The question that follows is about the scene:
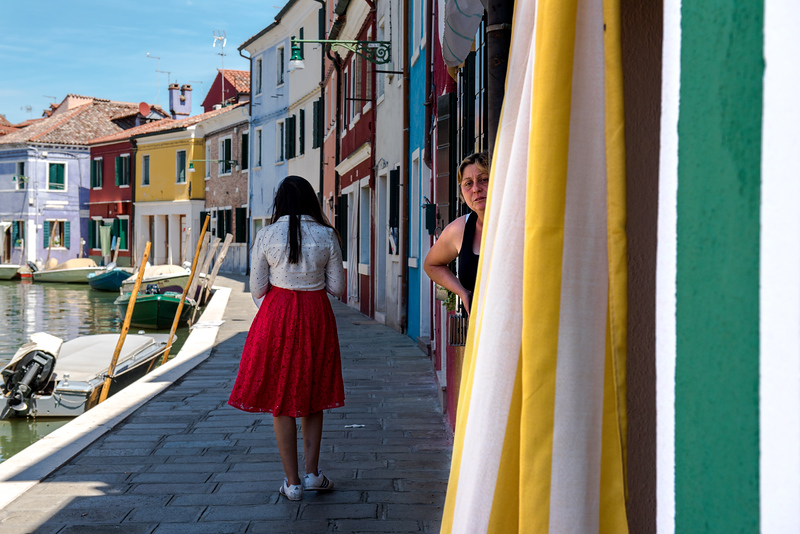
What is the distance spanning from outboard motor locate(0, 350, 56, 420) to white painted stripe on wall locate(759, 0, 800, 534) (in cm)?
1009

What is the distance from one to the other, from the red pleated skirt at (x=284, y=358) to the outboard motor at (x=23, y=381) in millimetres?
6629

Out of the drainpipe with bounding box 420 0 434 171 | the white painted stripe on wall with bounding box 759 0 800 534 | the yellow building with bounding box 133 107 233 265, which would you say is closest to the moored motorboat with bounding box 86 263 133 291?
the yellow building with bounding box 133 107 233 265

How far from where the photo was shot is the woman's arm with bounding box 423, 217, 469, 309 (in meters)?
3.51

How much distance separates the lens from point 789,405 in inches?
32.5

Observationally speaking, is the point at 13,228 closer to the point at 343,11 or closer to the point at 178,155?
the point at 178,155

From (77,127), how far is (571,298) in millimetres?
46861

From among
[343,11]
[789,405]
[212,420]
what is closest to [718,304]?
[789,405]

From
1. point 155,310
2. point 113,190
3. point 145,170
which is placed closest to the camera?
point 155,310

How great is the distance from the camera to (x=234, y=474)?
176 inches

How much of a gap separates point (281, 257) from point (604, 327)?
2.97 m

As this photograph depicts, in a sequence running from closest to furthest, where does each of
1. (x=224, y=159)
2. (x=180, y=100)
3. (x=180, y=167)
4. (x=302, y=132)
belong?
(x=302, y=132) → (x=224, y=159) → (x=180, y=167) → (x=180, y=100)

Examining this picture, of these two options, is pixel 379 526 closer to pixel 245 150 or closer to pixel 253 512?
pixel 253 512

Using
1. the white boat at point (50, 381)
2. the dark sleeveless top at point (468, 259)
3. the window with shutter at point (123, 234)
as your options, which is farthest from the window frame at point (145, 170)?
the dark sleeveless top at point (468, 259)

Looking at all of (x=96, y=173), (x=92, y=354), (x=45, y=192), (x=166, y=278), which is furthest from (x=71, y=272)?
(x=92, y=354)
